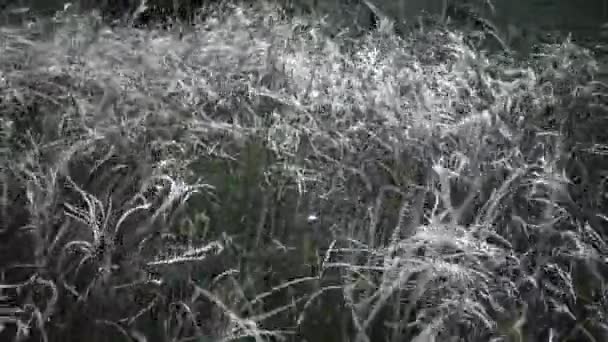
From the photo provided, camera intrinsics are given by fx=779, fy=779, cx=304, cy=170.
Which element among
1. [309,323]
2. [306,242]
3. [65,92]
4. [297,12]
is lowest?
[309,323]

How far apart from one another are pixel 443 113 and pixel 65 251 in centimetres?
129

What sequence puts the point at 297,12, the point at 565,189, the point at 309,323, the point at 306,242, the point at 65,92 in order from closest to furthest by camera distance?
the point at 309,323, the point at 306,242, the point at 565,189, the point at 65,92, the point at 297,12

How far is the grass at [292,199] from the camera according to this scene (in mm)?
1778

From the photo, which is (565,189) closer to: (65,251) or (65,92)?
(65,251)

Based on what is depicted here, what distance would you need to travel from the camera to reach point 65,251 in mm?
1826

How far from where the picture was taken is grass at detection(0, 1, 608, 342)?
1.78m

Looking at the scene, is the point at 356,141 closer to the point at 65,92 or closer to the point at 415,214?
the point at 415,214

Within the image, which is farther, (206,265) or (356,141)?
(356,141)

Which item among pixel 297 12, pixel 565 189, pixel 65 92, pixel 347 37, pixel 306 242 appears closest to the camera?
pixel 306 242

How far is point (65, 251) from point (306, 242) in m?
0.59

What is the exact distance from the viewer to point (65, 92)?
2.54 metres

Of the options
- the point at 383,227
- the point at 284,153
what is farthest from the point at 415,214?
the point at 284,153

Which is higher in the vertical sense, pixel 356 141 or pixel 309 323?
pixel 356 141

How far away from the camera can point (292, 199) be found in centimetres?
213
